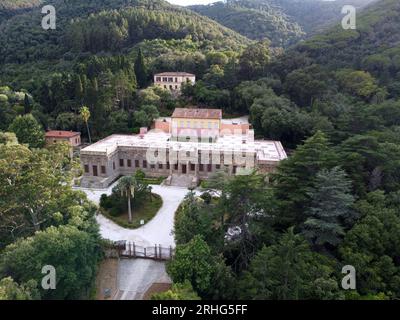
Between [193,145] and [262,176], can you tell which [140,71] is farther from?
[262,176]

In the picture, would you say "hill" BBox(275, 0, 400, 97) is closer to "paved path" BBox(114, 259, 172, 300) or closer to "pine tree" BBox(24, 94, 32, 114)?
"pine tree" BBox(24, 94, 32, 114)

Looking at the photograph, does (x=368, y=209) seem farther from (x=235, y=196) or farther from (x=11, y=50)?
(x=11, y=50)

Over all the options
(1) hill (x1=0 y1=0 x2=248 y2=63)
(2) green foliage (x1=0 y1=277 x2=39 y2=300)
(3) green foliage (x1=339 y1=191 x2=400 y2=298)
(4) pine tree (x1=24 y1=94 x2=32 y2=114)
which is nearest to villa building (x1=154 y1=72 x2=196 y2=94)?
(4) pine tree (x1=24 y1=94 x2=32 y2=114)

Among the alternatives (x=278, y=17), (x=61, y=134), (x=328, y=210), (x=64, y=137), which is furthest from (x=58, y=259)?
(x=278, y=17)

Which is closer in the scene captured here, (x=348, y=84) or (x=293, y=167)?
(x=293, y=167)

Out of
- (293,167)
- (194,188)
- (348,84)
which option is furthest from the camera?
(348,84)

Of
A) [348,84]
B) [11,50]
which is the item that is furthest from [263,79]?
[11,50]
